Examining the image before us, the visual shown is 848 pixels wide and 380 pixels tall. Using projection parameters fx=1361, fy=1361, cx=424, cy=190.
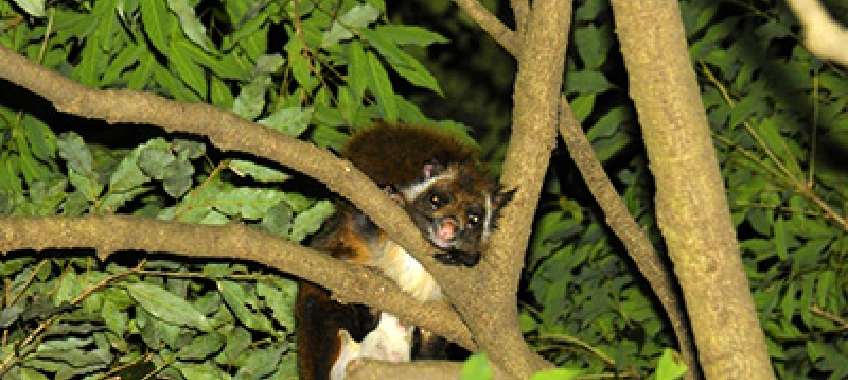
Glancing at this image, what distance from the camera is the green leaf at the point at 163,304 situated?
3.78 m

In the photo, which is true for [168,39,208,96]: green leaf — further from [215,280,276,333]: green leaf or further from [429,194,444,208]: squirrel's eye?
[429,194,444,208]: squirrel's eye

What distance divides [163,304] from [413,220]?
3.20 ft

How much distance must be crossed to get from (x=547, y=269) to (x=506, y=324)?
2589mm

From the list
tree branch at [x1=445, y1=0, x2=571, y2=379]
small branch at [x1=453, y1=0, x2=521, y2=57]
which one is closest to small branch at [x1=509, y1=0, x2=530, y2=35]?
small branch at [x1=453, y1=0, x2=521, y2=57]

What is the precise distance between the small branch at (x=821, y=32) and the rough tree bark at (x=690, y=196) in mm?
1007

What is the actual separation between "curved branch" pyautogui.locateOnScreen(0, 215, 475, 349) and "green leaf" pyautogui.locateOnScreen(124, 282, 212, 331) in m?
0.59

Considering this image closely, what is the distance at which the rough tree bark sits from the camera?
256 centimetres

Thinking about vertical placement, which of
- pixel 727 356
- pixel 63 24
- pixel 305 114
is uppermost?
pixel 63 24

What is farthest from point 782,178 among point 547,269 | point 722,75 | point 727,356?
point 727,356

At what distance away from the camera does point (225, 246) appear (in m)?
3.23

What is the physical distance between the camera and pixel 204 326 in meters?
3.85

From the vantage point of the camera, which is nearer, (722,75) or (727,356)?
(727,356)

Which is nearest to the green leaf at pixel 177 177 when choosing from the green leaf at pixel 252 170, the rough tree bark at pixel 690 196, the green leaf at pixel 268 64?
the green leaf at pixel 252 170

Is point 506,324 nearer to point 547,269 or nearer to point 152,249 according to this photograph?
point 152,249
